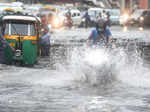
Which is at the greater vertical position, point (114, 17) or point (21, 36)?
point (21, 36)

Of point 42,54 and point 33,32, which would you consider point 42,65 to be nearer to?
point 33,32

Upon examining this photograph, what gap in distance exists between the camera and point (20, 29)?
1983cm

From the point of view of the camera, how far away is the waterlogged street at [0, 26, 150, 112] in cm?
1106

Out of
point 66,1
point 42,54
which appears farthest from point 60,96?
point 66,1

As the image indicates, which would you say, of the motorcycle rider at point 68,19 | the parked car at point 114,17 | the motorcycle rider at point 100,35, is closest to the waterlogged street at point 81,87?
the motorcycle rider at point 100,35

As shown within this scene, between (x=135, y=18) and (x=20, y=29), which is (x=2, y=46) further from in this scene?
(x=135, y=18)

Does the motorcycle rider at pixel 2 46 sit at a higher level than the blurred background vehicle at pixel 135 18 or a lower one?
higher

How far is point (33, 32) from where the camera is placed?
1992cm

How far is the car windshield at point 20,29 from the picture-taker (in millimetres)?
19719

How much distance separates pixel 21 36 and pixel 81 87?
5931 millimetres

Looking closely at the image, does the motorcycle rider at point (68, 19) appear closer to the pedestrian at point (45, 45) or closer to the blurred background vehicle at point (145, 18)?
the blurred background vehicle at point (145, 18)

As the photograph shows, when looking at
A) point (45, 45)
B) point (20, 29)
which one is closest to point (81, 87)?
point (20, 29)

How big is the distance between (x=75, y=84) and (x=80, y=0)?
286 ft

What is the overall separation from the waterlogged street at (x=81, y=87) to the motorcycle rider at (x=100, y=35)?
0.96 m
